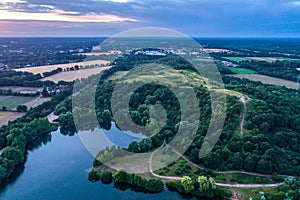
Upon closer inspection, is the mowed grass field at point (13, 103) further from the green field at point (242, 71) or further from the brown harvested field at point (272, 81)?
the green field at point (242, 71)

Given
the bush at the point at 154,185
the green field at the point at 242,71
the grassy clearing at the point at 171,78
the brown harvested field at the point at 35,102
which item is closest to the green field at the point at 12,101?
the brown harvested field at the point at 35,102

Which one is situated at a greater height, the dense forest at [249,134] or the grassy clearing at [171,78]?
the grassy clearing at [171,78]

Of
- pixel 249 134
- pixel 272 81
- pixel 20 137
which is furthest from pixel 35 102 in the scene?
pixel 272 81

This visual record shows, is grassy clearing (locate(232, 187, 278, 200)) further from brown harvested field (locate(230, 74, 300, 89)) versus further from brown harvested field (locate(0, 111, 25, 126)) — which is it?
brown harvested field (locate(230, 74, 300, 89))

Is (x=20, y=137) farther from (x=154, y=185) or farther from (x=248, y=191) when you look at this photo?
(x=248, y=191)

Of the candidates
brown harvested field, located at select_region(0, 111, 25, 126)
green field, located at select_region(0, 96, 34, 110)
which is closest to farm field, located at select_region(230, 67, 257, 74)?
green field, located at select_region(0, 96, 34, 110)
